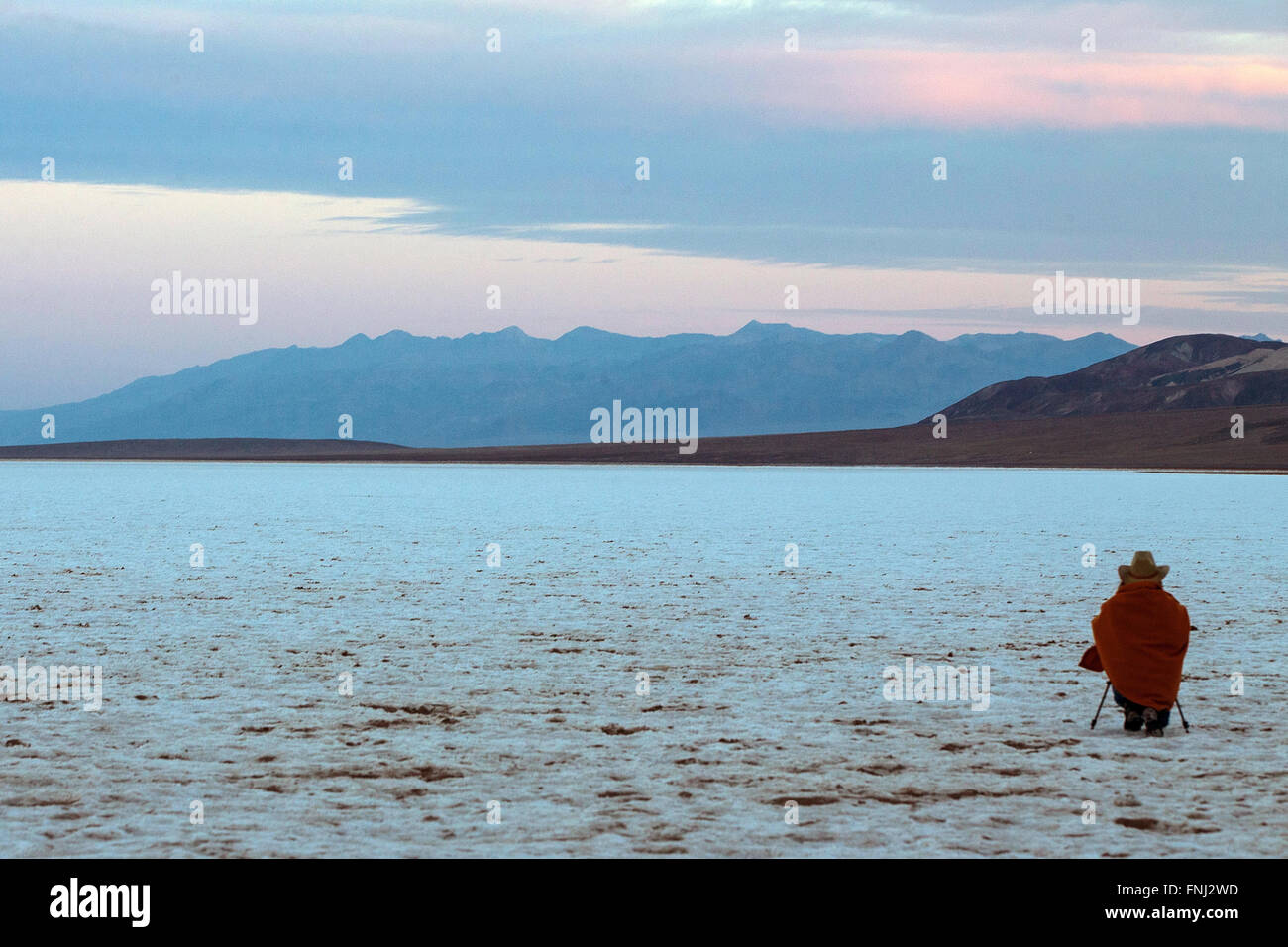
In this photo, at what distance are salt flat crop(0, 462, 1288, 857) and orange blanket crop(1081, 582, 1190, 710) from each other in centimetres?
30

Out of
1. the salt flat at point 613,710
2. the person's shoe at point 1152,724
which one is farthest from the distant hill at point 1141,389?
the person's shoe at point 1152,724

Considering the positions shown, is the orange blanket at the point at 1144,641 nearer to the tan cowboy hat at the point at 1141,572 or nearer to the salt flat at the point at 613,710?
the tan cowboy hat at the point at 1141,572

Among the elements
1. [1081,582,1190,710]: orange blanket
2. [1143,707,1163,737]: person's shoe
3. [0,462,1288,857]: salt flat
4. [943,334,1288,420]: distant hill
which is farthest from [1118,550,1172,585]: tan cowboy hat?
[943,334,1288,420]: distant hill

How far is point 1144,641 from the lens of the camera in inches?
312

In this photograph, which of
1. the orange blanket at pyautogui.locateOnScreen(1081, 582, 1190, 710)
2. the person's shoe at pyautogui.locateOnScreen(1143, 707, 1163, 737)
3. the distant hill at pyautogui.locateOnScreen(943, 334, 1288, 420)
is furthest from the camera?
the distant hill at pyautogui.locateOnScreen(943, 334, 1288, 420)

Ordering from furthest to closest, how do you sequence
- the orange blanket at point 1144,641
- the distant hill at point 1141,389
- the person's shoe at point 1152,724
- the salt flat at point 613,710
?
the distant hill at point 1141,389, the person's shoe at point 1152,724, the orange blanket at point 1144,641, the salt flat at point 613,710

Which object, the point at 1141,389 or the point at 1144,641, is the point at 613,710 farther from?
the point at 1141,389

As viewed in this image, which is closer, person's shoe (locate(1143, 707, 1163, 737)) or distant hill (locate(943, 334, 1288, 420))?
person's shoe (locate(1143, 707, 1163, 737))

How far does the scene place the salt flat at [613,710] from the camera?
6.29 meters

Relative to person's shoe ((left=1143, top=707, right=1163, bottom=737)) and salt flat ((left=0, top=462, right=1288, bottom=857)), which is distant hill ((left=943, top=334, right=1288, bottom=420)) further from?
person's shoe ((left=1143, top=707, right=1163, bottom=737))

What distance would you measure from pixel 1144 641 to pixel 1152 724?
0.56 meters

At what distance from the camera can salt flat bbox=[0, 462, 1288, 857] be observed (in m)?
6.29

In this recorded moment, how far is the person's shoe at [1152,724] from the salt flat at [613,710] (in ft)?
0.23

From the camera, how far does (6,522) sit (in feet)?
99.2
